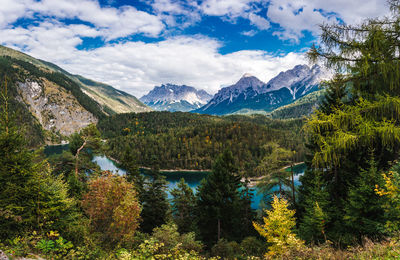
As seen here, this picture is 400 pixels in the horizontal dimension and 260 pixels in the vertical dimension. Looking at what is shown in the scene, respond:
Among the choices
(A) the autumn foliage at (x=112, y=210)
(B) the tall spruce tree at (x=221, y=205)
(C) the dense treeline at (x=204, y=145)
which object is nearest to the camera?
(A) the autumn foliage at (x=112, y=210)

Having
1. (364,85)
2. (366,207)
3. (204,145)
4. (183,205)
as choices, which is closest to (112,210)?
(364,85)

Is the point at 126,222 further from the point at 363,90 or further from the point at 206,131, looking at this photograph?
the point at 206,131

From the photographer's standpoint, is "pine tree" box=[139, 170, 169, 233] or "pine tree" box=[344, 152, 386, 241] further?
"pine tree" box=[139, 170, 169, 233]

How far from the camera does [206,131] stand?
157375 millimetres

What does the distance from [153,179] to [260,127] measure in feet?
452

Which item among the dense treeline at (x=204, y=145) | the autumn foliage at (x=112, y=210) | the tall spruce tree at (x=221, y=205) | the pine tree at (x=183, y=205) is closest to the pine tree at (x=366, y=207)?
the autumn foliage at (x=112, y=210)

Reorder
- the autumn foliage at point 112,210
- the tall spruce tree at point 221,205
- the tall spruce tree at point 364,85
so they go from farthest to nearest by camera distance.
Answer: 1. the tall spruce tree at point 221,205
2. the autumn foliage at point 112,210
3. the tall spruce tree at point 364,85

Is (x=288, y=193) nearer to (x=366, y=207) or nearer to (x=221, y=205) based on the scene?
(x=221, y=205)

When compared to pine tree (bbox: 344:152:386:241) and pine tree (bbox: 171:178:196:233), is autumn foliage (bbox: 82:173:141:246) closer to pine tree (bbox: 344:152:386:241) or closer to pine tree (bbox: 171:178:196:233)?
pine tree (bbox: 344:152:386:241)

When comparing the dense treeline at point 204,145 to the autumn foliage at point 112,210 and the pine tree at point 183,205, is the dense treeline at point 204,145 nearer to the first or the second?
the pine tree at point 183,205

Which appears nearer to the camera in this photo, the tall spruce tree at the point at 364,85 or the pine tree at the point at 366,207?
the tall spruce tree at the point at 364,85

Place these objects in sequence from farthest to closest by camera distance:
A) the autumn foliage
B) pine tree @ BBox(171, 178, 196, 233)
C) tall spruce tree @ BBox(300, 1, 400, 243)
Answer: pine tree @ BBox(171, 178, 196, 233) < the autumn foliage < tall spruce tree @ BBox(300, 1, 400, 243)

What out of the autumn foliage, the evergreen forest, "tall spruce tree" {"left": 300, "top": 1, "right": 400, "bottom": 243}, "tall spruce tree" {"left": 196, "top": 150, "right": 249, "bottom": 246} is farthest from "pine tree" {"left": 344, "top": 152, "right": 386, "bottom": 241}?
"tall spruce tree" {"left": 196, "top": 150, "right": 249, "bottom": 246}

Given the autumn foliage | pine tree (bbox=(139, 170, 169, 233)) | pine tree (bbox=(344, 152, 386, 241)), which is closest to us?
the autumn foliage
